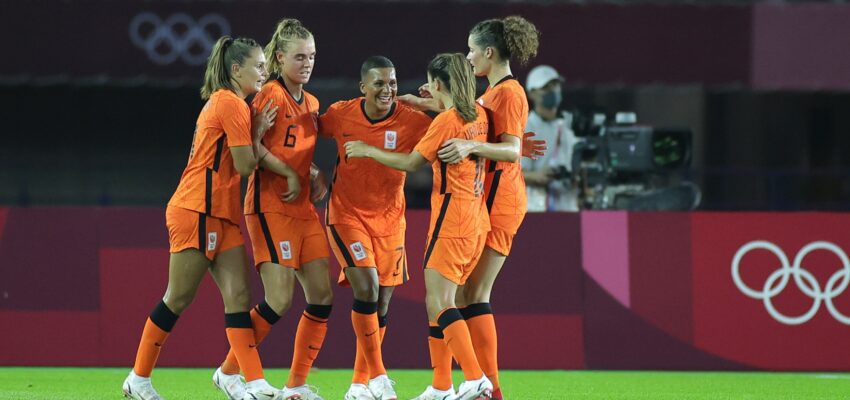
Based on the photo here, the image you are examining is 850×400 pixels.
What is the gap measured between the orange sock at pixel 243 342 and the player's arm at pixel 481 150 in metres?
1.36

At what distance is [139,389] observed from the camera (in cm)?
722

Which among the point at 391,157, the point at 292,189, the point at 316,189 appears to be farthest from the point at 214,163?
the point at 391,157

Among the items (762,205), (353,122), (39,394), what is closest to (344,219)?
(353,122)

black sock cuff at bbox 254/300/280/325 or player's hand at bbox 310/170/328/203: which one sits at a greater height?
player's hand at bbox 310/170/328/203

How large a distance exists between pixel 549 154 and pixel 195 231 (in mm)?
4809

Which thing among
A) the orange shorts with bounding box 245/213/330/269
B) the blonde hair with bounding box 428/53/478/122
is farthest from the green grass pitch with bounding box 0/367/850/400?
the blonde hair with bounding box 428/53/478/122

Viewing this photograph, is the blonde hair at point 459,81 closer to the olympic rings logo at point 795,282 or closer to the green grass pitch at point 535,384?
the green grass pitch at point 535,384

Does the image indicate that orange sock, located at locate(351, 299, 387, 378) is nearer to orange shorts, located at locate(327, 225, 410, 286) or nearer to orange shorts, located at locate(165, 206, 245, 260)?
orange shorts, located at locate(327, 225, 410, 286)

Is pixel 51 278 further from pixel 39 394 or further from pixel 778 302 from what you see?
pixel 778 302

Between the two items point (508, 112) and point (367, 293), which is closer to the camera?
point (508, 112)

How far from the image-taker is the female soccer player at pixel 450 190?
6965 millimetres

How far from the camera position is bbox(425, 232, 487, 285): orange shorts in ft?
22.9

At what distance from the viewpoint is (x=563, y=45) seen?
52.5ft

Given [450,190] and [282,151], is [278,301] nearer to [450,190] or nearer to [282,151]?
[282,151]
